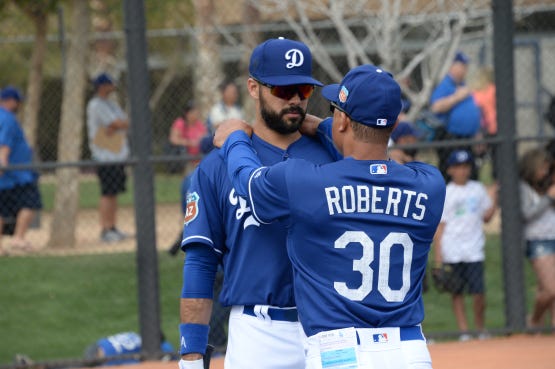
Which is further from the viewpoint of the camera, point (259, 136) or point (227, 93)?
point (227, 93)

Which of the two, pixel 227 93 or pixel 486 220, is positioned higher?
pixel 227 93

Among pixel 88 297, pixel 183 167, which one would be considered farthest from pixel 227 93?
pixel 88 297

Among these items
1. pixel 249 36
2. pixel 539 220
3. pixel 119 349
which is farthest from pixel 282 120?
pixel 249 36

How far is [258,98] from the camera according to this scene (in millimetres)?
4195

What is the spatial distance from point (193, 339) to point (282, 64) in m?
1.17

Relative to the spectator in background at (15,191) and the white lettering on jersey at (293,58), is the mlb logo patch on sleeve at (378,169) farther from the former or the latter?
the spectator in background at (15,191)

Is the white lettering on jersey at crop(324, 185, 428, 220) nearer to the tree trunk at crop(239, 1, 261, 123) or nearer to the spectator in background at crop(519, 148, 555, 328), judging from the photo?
the spectator in background at crop(519, 148, 555, 328)

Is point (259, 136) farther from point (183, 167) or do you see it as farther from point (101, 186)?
point (183, 167)

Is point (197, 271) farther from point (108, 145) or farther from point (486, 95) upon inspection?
point (486, 95)

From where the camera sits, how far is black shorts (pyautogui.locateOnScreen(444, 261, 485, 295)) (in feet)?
27.5

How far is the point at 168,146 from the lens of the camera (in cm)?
1275

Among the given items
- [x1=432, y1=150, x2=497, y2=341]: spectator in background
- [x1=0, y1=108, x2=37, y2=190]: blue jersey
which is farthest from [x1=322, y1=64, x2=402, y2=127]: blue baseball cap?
[x1=0, y1=108, x2=37, y2=190]: blue jersey

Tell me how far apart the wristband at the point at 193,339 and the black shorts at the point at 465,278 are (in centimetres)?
452

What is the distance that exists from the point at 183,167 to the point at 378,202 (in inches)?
354
